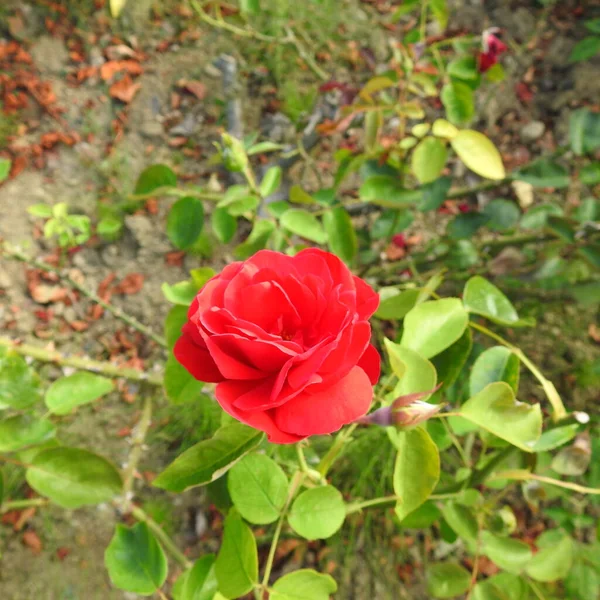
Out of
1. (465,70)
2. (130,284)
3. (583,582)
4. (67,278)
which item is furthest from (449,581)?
(130,284)

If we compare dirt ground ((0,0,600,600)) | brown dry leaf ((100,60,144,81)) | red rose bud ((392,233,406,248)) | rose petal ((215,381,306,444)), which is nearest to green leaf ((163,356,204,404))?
rose petal ((215,381,306,444))

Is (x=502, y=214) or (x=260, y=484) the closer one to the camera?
(x=260, y=484)

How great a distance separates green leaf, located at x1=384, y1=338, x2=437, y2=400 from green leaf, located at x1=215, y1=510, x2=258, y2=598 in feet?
0.85

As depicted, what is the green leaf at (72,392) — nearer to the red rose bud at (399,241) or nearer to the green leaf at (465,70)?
the green leaf at (465,70)

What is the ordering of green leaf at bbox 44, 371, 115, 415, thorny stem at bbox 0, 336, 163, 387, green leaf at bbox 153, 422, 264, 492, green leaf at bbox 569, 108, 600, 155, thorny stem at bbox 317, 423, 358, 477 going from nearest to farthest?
green leaf at bbox 153, 422, 264, 492, thorny stem at bbox 317, 423, 358, 477, green leaf at bbox 44, 371, 115, 415, green leaf at bbox 569, 108, 600, 155, thorny stem at bbox 0, 336, 163, 387

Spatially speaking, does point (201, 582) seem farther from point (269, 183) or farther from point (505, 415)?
point (269, 183)

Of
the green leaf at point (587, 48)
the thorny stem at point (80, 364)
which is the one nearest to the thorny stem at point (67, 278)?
the thorny stem at point (80, 364)

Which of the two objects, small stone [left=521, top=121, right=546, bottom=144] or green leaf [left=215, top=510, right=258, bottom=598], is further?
small stone [left=521, top=121, right=546, bottom=144]

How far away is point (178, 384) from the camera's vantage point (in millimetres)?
772

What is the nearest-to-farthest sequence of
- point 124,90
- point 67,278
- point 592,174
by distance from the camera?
point 592,174 → point 67,278 → point 124,90

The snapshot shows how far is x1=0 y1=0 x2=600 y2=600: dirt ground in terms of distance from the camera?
1.55 metres

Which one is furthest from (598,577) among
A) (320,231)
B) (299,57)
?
(299,57)

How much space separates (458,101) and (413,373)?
71cm

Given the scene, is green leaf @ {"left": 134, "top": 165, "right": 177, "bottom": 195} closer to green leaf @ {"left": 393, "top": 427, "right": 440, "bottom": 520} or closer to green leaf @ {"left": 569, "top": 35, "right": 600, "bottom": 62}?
green leaf @ {"left": 393, "top": 427, "right": 440, "bottom": 520}
